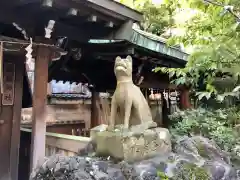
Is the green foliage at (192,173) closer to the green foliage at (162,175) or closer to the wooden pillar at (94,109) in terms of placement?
the green foliage at (162,175)

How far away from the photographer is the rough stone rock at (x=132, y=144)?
375 cm

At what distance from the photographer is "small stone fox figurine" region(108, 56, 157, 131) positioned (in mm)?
4008

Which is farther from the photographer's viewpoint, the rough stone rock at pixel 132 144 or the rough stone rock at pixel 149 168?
the rough stone rock at pixel 132 144

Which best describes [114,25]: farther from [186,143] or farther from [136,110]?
[186,143]

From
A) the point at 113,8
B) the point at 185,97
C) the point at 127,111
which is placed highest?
the point at 113,8

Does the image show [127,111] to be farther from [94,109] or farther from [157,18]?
[157,18]

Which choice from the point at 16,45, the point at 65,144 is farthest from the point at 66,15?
the point at 65,144

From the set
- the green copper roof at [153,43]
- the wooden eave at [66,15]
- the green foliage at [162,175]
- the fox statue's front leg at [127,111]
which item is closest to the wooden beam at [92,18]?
the wooden eave at [66,15]

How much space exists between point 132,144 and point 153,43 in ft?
11.7

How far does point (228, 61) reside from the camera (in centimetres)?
374

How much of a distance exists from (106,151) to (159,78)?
21.7 feet

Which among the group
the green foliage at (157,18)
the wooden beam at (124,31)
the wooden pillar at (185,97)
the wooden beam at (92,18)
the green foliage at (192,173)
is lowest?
the green foliage at (192,173)

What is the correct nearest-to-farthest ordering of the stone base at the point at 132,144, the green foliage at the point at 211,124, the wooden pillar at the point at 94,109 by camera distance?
the stone base at the point at 132,144, the green foliage at the point at 211,124, the wooden pillar at the point at 94,109

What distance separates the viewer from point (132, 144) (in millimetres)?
3787
